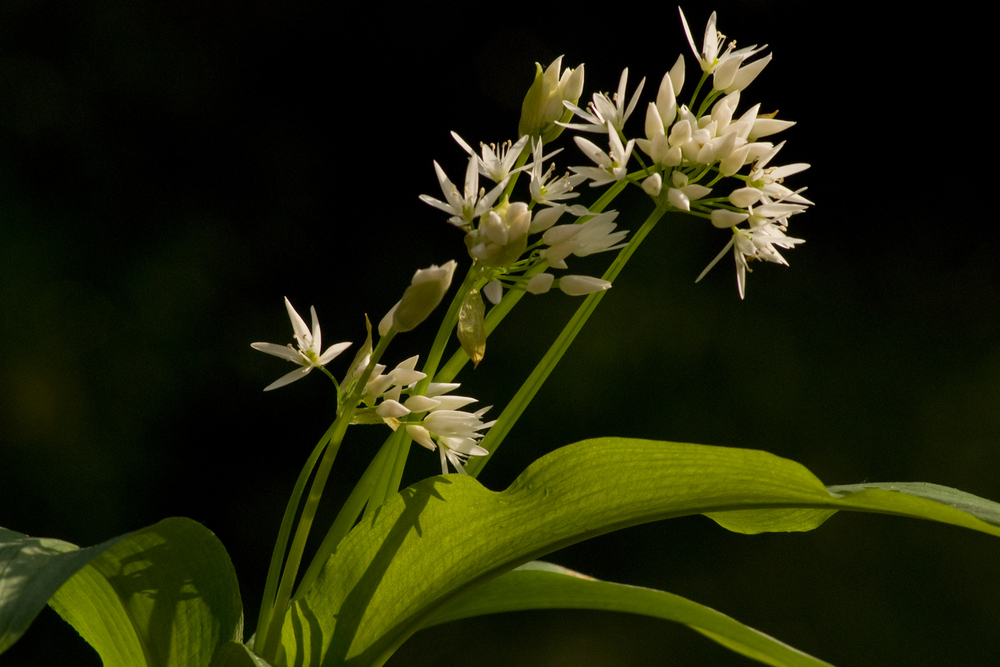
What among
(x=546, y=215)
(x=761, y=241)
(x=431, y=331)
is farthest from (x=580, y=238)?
(x=431, y=331)

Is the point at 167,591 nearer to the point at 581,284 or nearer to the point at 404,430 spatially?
the point at 404,430

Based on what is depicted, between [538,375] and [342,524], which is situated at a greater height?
[538,375]

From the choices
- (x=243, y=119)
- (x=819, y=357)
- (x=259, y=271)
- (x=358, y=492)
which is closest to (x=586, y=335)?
(x=819, y=357)

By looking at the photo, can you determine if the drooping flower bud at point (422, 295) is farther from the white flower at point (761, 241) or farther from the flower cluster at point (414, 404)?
the white flower at point (761, 241)

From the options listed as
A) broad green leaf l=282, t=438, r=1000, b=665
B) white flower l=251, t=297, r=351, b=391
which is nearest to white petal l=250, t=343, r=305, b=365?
white flower l=251, t=297, r=351, b=391

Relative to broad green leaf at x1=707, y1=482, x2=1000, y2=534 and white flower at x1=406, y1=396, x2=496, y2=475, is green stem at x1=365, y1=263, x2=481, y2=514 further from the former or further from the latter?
broad green leaf at x1=707, y1=482, x2=1000, y2=534

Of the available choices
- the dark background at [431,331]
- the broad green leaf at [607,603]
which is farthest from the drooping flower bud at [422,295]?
the dark background at [431,331]
